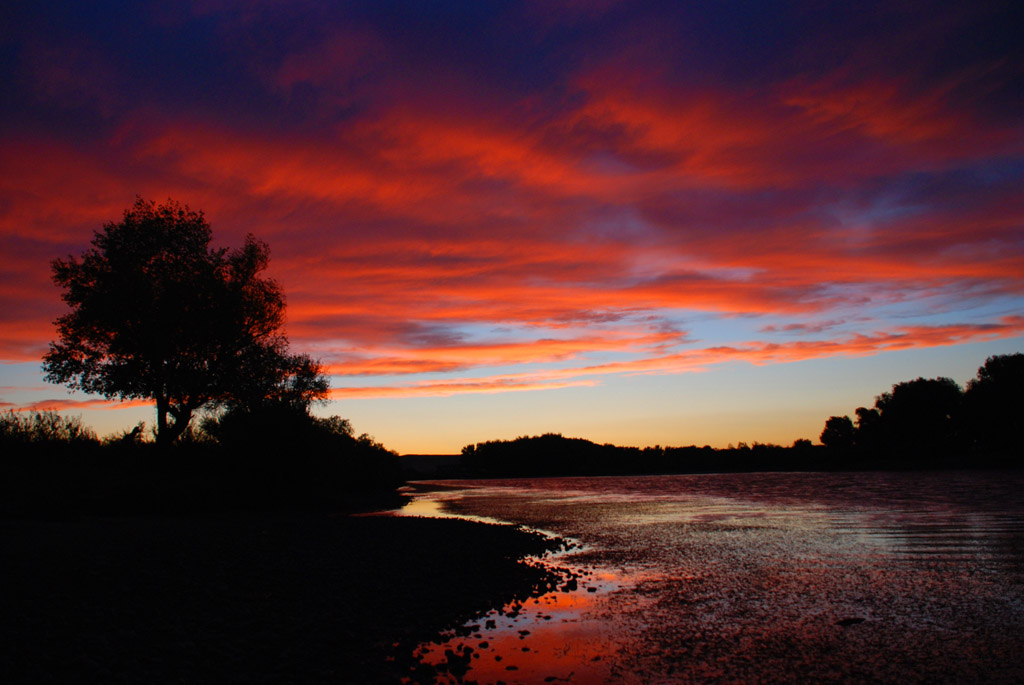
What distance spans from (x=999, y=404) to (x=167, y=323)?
391 ft

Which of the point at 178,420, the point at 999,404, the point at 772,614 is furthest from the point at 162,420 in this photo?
the point at 999,404

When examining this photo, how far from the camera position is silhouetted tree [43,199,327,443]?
3459 cm

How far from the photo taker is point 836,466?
124 m

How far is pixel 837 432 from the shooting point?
15088cm

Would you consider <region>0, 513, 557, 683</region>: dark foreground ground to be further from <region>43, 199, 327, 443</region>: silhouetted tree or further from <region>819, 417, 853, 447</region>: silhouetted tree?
<region>819, 417, 853, 447</region>: silhouetted tree

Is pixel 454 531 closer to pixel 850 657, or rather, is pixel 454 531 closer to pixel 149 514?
pixel 149 514

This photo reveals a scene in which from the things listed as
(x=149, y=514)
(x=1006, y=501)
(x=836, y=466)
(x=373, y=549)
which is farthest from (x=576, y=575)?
(x=836, y=466)

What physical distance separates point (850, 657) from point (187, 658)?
918cm

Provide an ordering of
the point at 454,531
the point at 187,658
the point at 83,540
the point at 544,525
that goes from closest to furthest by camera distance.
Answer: the point at 187,658 → the point at 83,540 → the point at 454,531 → the point at 544,525

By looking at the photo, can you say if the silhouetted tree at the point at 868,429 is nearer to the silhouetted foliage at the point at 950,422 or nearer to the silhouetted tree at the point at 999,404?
the silhouetted foliage at the point at 950,422

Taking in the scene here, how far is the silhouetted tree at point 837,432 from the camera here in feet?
487

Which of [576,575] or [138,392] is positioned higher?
[138,392]

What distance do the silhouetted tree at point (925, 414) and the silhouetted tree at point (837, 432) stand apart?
86.2 feet

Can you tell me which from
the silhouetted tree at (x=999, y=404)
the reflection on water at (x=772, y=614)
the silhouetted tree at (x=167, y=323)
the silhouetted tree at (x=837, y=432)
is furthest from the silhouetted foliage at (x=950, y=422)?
the silhouetted tree at (x=167, y=323)
